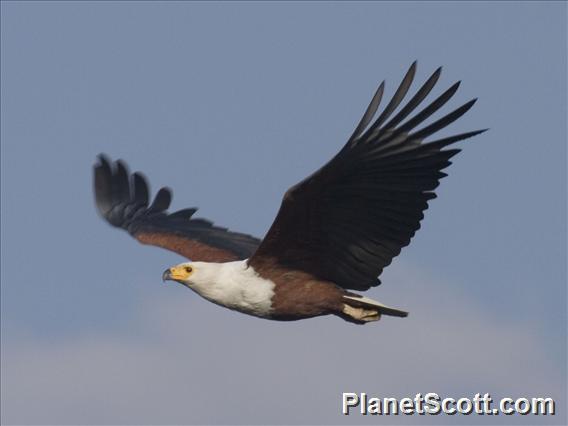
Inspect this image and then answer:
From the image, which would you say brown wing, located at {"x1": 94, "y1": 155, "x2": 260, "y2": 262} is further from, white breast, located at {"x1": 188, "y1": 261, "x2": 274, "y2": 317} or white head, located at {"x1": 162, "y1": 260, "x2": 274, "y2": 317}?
white breast, located at {"x1": 188, "y1": 261, "x2": 274, "y2": 317}

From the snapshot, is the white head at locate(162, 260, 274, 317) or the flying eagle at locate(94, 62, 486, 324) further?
the white head at locate(162, 260, 274, 317)

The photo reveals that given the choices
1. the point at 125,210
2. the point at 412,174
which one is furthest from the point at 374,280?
the point at 125,210

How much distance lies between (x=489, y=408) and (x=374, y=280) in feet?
5.20

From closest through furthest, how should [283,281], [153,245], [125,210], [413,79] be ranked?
[413,79], [283,281], [153,245], [125,210]

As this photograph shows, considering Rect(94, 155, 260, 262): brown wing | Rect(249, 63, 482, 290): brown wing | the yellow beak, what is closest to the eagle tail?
Rect(249, 63, 482, 290): brown wing

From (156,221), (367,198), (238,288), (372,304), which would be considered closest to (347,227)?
(367,198)

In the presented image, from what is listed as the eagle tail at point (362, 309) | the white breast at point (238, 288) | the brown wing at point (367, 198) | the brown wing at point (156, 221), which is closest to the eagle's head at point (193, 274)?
the white breast at point (238, 288)

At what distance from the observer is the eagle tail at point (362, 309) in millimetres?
12672

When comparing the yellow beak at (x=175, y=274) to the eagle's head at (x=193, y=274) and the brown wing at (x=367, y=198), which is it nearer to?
the eagle's head at (x=193, y=274)

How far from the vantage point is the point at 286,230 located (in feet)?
39.8

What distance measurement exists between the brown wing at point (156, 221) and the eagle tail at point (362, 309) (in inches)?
97.9

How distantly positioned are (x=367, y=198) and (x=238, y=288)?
1.53m

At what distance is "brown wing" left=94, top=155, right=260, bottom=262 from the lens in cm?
1524

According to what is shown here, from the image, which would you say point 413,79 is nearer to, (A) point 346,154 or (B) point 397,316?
(A) point 346,154
